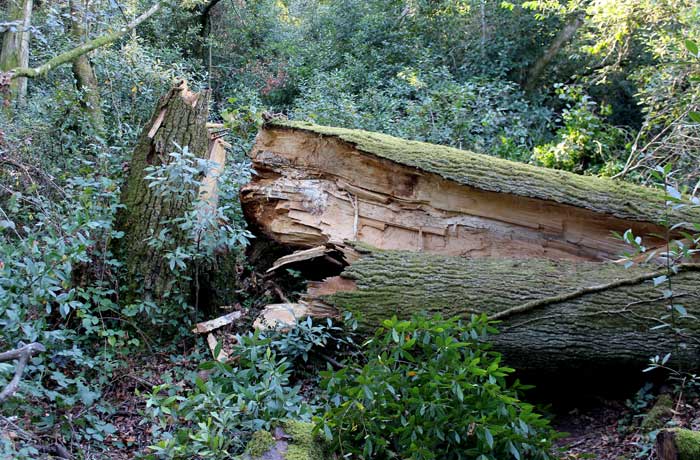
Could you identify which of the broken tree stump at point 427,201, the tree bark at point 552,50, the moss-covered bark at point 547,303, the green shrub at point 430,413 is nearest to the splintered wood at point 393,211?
the broken tree stump at point 427,201

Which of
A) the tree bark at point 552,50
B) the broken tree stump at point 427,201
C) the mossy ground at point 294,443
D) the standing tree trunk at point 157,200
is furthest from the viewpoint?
the tree bark at point 552,50

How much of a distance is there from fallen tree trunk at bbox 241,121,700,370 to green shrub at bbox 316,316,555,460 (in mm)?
1039

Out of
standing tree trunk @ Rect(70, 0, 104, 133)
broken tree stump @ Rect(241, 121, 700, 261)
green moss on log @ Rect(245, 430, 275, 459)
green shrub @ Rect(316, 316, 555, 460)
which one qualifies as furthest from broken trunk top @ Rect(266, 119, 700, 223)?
standing tree trunk @ Rect(70, 0, 104, 133)

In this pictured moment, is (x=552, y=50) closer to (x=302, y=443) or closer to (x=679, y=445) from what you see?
(x=679, y=445)

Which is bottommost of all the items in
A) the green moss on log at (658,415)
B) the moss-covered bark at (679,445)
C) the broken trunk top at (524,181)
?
the green moss on log at (658,415)

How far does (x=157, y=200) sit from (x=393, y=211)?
1931mm

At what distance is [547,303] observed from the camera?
4258 mm

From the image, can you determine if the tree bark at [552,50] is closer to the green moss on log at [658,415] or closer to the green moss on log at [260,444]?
the green moss on log at [658,415]

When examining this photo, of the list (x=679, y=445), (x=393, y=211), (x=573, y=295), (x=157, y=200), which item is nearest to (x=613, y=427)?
(x=573, y=295)

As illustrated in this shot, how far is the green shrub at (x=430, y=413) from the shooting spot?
120 inches

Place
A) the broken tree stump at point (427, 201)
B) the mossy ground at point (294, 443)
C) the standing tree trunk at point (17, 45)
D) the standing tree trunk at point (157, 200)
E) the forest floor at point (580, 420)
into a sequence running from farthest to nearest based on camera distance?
the standing tree trunk at point (17, 45) → the broken tree stump at point (427, 201) → the standing tree trunk at point (157, 200) → the forest floor at point (580, 420) → the mossy ground at point (294, 443)

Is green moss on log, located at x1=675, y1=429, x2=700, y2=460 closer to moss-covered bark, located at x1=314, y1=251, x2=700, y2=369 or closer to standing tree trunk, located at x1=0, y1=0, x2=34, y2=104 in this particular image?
moss-covered bark, located at x1=314, y1=251, x2=700, y2=369

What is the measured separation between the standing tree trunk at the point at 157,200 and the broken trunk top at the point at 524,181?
3.45 ft

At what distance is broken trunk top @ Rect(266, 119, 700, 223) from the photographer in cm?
477
